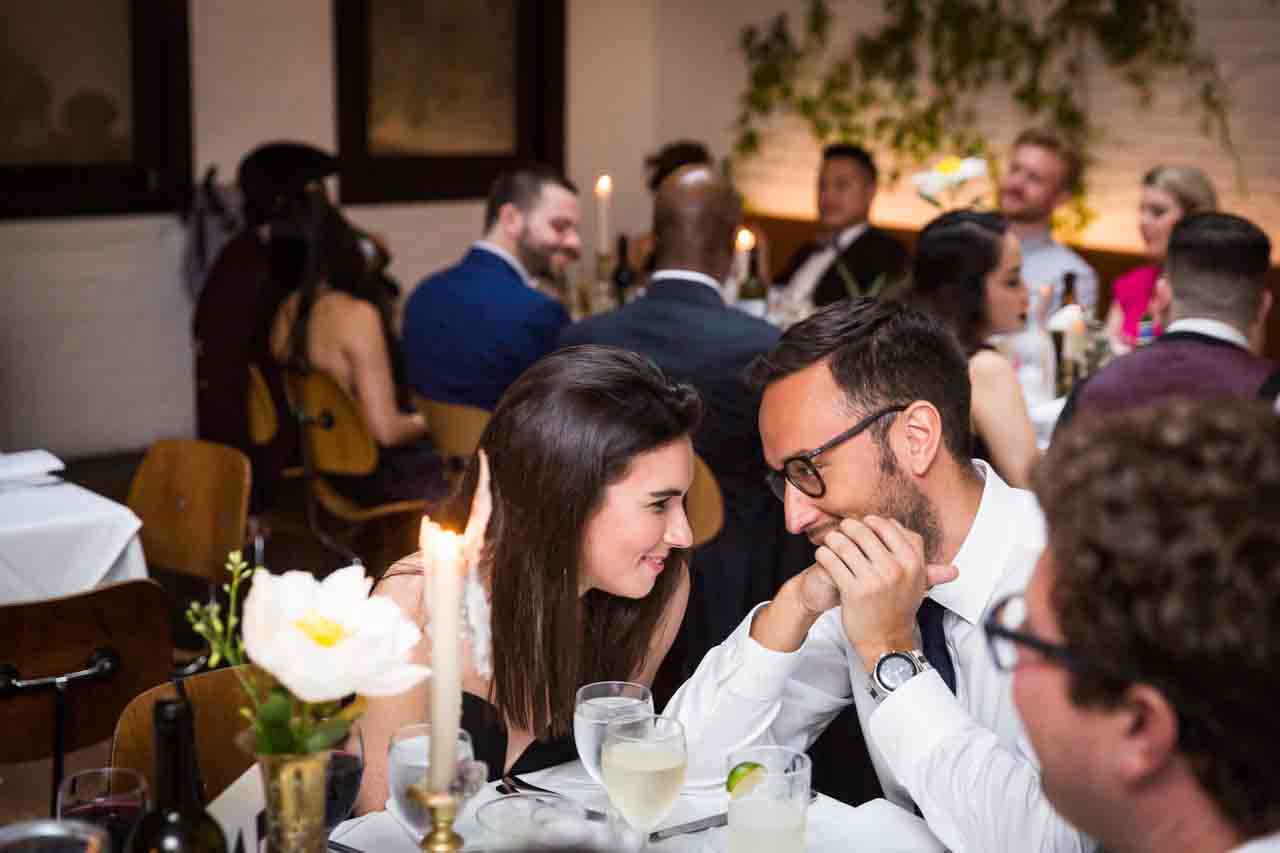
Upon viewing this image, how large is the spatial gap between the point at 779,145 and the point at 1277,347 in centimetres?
299

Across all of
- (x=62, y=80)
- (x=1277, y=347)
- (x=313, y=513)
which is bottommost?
(x=313, y=513)

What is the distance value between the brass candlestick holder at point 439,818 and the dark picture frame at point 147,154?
17.6 feet

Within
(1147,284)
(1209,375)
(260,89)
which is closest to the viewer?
(1209,375)

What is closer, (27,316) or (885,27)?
(27,316)

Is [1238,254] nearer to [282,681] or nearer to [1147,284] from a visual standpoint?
[1147,284]

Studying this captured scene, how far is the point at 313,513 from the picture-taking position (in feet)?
14.9

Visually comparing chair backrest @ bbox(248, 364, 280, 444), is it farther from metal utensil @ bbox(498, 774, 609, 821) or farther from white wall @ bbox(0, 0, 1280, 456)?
metal utensil @ bbox(498, 774, 609, 821)

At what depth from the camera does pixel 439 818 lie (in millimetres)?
1254

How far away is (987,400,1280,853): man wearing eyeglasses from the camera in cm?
94

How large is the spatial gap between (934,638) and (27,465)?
84.9 inches

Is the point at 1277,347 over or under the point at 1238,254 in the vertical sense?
under

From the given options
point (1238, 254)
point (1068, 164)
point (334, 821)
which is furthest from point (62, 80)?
point (334, 821)

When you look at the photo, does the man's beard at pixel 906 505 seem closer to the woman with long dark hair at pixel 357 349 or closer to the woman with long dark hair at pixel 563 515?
the woman with long dark hair at pixel 563 515

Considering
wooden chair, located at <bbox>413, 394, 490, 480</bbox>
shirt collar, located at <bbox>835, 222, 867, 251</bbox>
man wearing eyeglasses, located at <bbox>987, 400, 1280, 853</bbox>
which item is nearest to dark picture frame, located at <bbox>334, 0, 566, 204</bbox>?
shirt collar, located at <bbox>835, 222, 867, 251</bbox>
